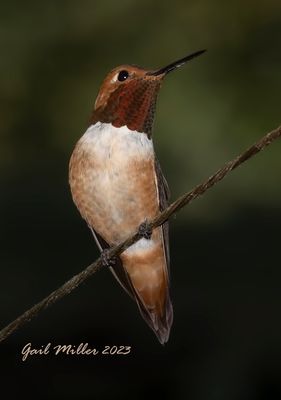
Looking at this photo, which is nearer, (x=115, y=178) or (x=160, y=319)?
(x=115, y=178)

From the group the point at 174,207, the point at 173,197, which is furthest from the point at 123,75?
the point at 173,197

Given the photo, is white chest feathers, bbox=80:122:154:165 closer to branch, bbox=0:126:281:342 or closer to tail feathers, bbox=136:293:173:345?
tail feathers, bbox=136:293:173:345

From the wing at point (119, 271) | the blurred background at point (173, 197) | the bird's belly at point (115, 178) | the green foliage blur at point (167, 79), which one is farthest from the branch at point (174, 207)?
the green foliage blur at point (167, 79)

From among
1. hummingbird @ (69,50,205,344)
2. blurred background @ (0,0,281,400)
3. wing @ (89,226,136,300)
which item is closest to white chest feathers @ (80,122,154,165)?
hummingbird @ (69,50,205,344)

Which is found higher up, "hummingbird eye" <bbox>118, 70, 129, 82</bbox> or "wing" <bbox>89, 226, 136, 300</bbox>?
"hummingbird eye" <bbox>118, 70, 129, 82</bbox>

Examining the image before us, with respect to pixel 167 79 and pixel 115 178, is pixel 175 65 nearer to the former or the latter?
pixel 115 178

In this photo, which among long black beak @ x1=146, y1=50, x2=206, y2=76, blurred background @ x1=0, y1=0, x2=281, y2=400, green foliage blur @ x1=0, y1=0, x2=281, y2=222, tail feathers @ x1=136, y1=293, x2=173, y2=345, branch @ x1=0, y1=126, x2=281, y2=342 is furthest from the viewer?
green foliage blur @ x1=0, y1=0, x2=281, y2=222

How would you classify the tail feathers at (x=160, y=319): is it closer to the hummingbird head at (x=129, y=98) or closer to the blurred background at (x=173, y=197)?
the hummingbird head at (x=129, y=98)
